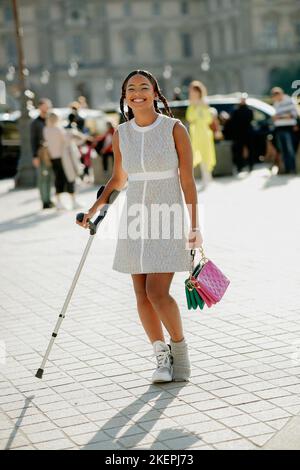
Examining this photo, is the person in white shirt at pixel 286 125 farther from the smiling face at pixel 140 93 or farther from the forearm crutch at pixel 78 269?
the smiling face at pixel 140 93

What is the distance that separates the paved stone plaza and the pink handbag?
0.46 meters

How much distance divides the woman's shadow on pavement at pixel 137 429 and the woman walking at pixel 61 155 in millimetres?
10187

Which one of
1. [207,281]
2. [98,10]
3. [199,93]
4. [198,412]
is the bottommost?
[198,412]

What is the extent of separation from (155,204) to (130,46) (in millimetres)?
92337

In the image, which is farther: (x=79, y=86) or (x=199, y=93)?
(x=79, y=86)

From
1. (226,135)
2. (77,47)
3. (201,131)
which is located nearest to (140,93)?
(201,131)

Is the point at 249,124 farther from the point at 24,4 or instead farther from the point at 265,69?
the point at 24,4

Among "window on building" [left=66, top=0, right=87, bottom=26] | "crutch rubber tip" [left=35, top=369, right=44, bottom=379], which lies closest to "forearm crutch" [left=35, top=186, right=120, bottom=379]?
"crutch rubber tip" [left=35, top=369, right=44, bottom=379]

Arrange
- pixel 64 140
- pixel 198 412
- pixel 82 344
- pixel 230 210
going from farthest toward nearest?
1. pixel 64 140
2. pixel 230 210
3. pixel 82 344
4. pixel 198 412

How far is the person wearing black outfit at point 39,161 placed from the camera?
16062 millimetres

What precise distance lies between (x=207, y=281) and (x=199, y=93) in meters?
11.6

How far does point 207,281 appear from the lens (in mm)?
5762

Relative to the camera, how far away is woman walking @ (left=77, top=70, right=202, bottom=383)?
18.7 feet

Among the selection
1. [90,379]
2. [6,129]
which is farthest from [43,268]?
[6,129]
